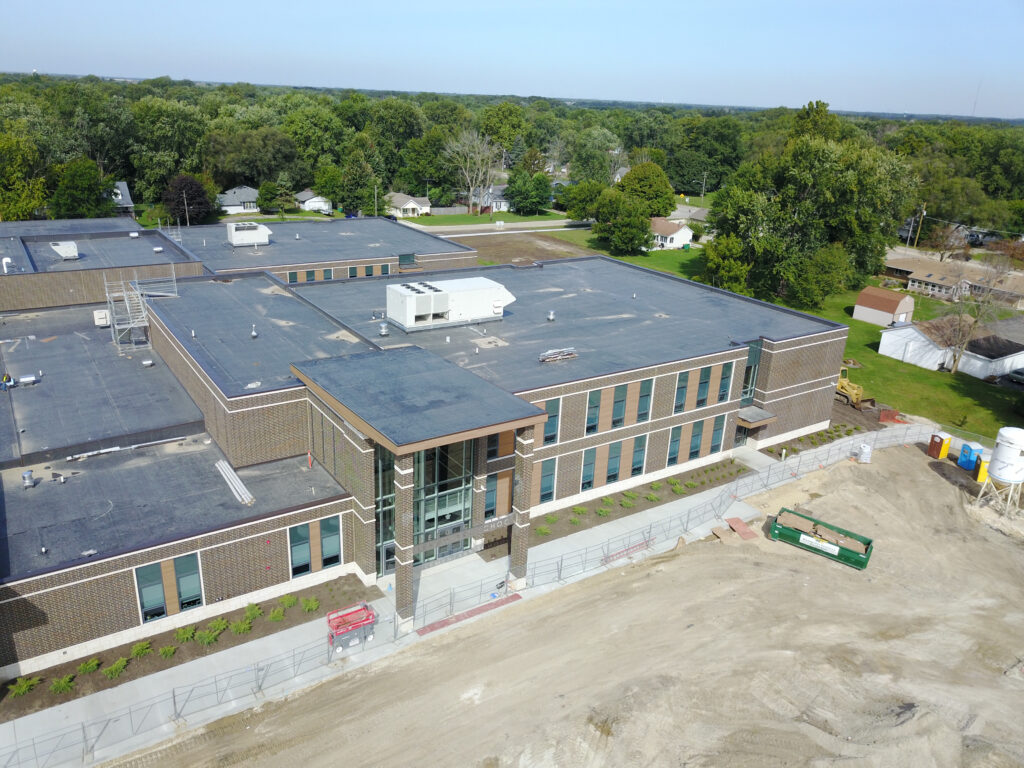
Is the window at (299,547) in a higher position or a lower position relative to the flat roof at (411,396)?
lower

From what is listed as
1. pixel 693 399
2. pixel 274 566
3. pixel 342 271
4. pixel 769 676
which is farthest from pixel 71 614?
pixel 342 271

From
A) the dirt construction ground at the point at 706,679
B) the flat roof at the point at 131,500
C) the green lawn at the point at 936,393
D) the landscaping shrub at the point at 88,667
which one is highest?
the flat roof at the point at 131,500

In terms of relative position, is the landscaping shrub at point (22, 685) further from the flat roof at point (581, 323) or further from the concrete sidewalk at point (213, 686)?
the flat roof at point (581, 323)

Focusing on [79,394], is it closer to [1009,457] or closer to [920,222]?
[1009,457]

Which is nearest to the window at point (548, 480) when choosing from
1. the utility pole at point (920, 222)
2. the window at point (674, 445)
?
the window at point (674, 445)

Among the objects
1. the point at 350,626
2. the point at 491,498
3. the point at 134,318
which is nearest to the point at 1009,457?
the point at 491,498

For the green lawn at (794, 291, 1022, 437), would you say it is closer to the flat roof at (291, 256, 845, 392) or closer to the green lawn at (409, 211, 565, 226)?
the flat roof at (291, 256, 845, 392)

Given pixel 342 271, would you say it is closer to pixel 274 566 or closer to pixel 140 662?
pixel 274 566
